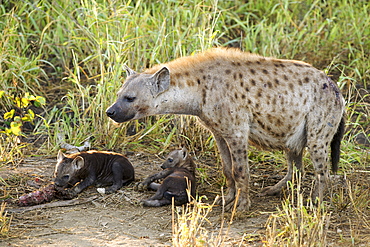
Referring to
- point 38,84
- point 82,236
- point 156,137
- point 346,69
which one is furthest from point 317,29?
→ point 82,236

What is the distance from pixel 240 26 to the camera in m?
8.60

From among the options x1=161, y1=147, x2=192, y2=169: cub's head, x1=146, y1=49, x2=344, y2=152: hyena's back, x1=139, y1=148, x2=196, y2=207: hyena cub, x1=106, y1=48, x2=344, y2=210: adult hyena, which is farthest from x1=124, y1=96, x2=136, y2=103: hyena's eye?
x1=161, y1=147, x2=192, y2=169: cub's head

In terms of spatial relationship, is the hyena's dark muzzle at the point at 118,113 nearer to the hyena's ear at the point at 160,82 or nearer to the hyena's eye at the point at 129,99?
the hyena's eye at the point at 129,99

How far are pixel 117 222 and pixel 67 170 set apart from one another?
82 cm

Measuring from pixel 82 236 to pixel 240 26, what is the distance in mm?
5014

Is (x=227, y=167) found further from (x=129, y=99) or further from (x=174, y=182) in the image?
(x=129, y=99)

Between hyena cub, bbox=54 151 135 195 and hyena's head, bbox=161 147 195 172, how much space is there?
35 centimetres

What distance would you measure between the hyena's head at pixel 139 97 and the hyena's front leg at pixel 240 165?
684mm

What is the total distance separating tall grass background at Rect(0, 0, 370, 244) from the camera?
20.9 ft

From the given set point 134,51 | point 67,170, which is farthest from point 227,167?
point 134,51

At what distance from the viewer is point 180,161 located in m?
5.47

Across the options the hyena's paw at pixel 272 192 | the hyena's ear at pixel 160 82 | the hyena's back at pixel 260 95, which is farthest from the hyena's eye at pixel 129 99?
the hyena's paw at pixel 272 192

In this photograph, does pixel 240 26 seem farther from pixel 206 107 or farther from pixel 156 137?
pixel 206 107

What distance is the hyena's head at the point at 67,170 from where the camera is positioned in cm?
522
